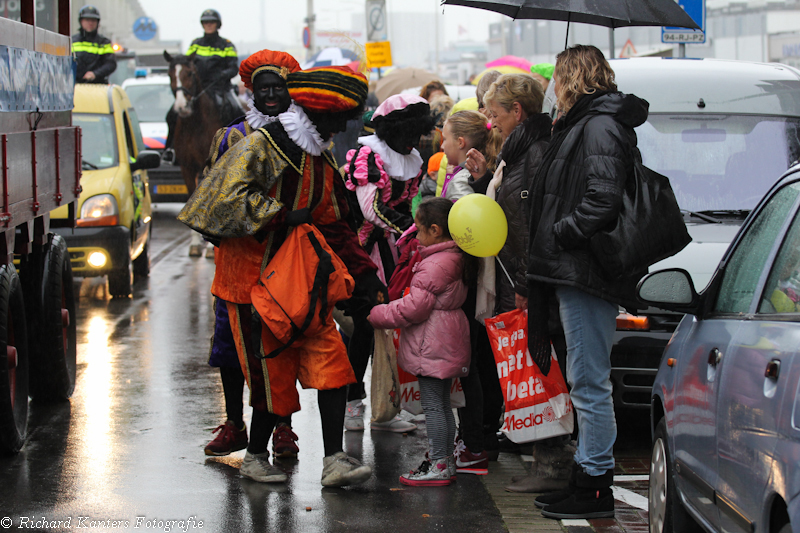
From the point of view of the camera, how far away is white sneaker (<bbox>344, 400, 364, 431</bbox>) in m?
6.44

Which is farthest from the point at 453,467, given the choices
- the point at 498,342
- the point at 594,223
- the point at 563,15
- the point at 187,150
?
the point at 187,150

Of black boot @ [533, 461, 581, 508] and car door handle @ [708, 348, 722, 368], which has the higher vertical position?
car door handle @ [708, 348, 722, 368]

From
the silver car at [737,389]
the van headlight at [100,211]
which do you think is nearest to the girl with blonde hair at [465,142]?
the silver car at [737,389]

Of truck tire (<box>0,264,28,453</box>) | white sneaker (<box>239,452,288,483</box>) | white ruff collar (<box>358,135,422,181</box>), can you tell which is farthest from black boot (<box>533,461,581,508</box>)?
truck tire (<box>0,264,28,453</box>)

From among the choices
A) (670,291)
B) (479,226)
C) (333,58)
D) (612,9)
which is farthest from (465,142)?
(333,58)

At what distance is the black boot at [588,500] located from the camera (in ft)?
15.4

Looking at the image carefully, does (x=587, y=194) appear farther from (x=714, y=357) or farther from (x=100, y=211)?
(x=100, y=211)

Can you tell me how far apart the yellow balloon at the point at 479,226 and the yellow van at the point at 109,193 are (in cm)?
580

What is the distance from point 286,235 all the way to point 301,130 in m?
0.52

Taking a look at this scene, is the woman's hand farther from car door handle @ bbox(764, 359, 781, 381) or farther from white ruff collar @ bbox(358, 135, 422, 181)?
car door handle @ bbox(764, 359, 781, 381)

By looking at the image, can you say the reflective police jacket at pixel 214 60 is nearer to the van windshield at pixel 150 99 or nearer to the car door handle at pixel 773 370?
the van windshield at pixel 150 99

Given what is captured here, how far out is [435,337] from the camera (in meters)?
5.29

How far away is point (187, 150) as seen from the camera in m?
15.3

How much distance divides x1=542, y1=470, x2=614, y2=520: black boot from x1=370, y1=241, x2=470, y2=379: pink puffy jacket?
2.91 feet
